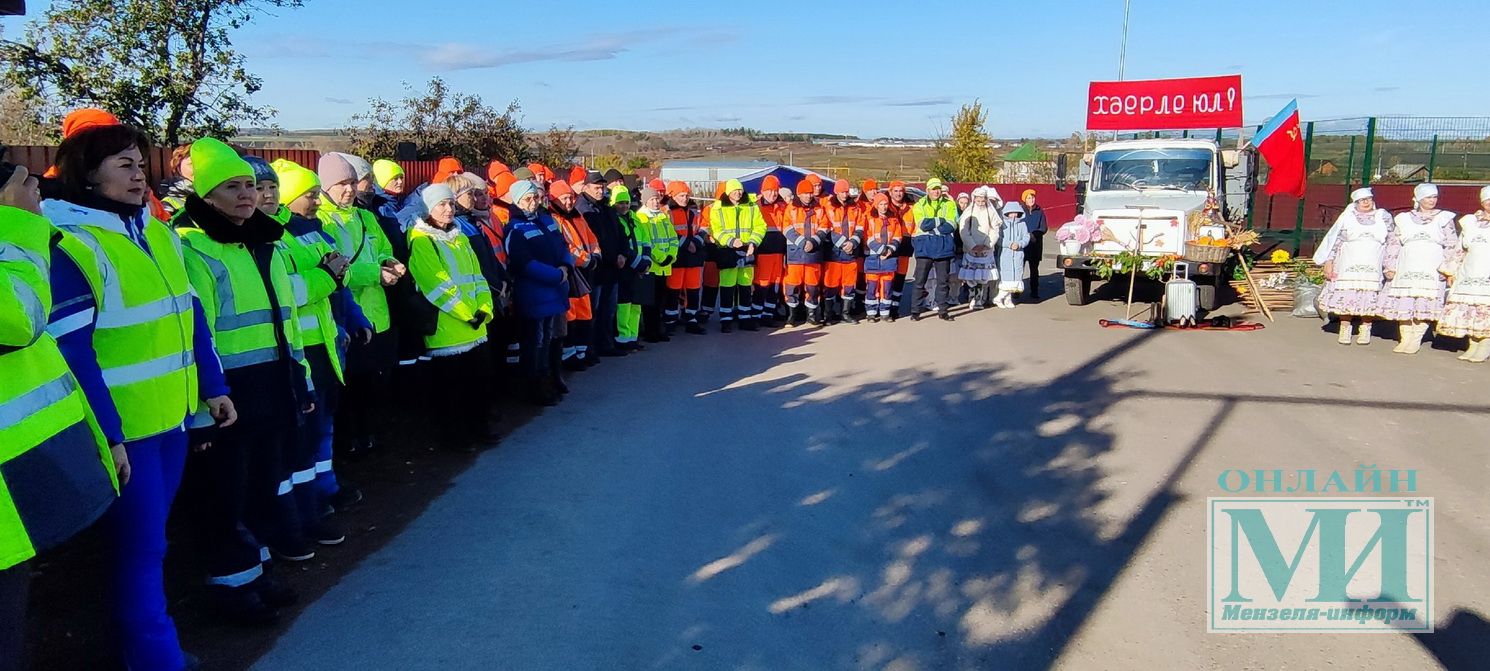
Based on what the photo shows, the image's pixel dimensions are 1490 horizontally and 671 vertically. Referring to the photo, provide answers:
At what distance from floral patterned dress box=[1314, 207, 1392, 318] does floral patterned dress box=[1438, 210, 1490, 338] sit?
0.74 metres

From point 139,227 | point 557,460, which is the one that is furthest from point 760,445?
point 139,227

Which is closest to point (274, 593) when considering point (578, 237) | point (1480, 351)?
point (578, 237)

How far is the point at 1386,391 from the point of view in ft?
28.8

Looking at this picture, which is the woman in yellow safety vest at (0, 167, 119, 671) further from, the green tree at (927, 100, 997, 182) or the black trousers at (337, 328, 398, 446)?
the green tree at (927, 100, 997, 182)

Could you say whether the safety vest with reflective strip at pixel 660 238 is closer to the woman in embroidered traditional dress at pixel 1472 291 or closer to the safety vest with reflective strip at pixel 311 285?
the safety vest with reflective strip at pixel 311 285

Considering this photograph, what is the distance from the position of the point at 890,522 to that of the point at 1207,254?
9.28 meters

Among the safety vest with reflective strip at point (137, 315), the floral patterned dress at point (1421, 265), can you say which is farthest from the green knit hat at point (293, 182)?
the floral patterned dress at point (1421, 265)

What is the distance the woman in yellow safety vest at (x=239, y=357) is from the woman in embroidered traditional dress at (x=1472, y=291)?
35.6 feet

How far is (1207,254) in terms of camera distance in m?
12.8

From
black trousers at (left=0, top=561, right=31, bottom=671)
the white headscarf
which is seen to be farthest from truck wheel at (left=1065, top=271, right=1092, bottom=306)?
black trousers at (left=0, top=561, right=31, bottom=671)

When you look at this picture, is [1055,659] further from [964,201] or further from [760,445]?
[964,201]

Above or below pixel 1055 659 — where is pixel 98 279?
above

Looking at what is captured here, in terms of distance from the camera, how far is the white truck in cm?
1347

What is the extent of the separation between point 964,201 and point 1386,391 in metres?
7.00
